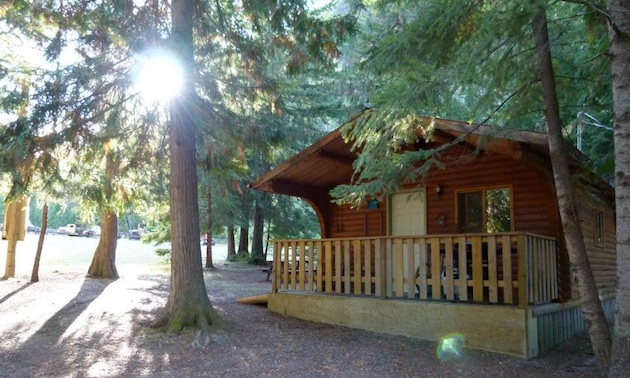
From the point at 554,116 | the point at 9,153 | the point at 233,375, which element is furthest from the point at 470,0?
the point at 9,153

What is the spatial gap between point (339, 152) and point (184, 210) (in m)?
3.78

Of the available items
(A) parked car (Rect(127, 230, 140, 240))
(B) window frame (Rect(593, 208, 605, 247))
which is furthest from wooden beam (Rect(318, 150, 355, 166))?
(A) parked car (Rect(127, 230, 140, 240))

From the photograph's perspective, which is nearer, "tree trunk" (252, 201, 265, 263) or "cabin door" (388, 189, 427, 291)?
"cabin door" (388, 189, 427, 291)

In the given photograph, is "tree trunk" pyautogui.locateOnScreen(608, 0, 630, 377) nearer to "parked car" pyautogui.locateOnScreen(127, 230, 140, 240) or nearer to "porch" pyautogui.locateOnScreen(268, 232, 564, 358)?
"porch" pyautogui.locateOnScreen(268, 232, 564, 358)

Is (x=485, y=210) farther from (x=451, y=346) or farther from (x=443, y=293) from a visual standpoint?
(x=451, y=346)

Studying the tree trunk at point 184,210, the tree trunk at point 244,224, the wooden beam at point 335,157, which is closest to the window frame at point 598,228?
the wooden beam at point 335,157

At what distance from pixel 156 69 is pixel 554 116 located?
5793 mm

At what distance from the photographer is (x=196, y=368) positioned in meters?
5.43

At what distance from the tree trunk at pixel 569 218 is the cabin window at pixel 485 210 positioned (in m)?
3.30

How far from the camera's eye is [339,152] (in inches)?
389

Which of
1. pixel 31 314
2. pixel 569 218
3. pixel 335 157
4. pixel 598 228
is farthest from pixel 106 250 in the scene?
pixel 598 228

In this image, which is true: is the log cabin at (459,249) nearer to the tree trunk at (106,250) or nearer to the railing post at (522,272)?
the railing post at (522,272)

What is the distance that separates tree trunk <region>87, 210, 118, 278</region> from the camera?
1287 centimetres

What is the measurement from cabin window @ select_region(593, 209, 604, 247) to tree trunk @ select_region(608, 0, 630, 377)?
6.01m
